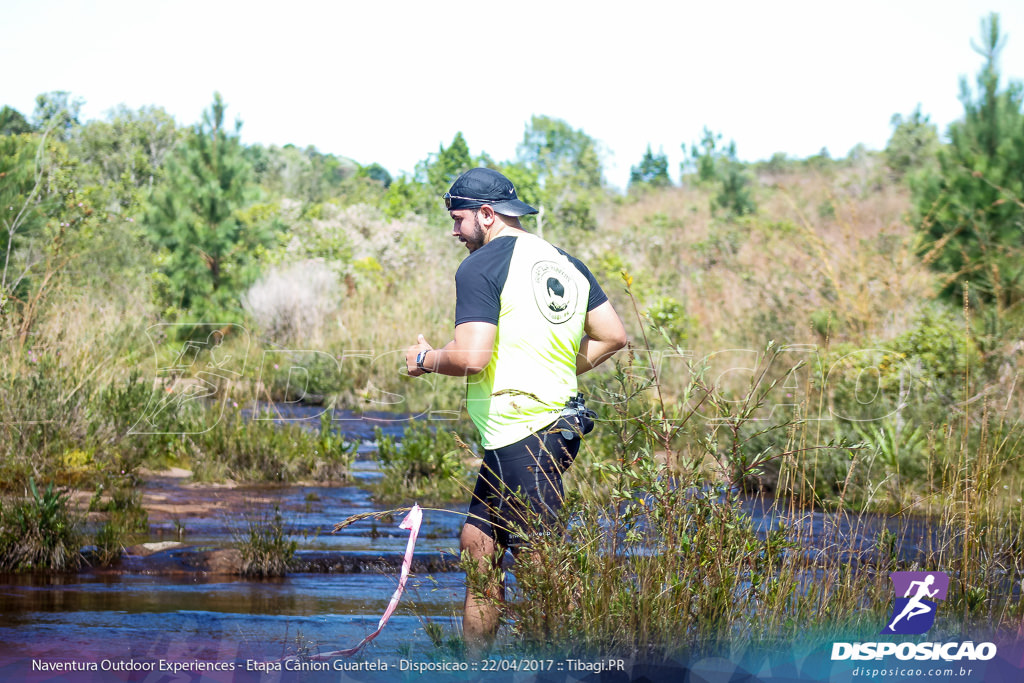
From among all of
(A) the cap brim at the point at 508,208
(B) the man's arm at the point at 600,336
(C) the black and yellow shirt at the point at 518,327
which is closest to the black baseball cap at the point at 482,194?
(A) the cap brim at the point at 508,208

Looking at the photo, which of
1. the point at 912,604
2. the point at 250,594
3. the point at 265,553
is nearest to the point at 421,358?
the point at 912,604

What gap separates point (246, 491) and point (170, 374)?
4.63 metres

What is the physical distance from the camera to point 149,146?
46.1 m

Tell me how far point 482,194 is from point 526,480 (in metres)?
A: 1.11

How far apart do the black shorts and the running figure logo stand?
53.1 inches

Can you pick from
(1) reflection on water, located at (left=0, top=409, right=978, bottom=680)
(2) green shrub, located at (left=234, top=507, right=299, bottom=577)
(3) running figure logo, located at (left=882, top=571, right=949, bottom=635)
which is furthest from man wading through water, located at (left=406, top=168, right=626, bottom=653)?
(2) green shrub, located at (left=234, top=507, right=299, bottom=577)

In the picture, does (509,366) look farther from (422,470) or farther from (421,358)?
(422,470)

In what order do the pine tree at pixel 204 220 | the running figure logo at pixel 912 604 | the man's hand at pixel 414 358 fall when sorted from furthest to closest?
the pine tree at pixel 204 220 < the running figure logo at pixel 912 604 < the man's hand at pixel 414 358

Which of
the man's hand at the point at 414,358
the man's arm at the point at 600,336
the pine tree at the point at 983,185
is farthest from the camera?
the pine tree at the point at 983,185

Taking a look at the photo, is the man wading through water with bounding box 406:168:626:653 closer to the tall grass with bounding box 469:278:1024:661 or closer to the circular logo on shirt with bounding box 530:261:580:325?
the circular logo on shirt with bounding box 530:261:580:325

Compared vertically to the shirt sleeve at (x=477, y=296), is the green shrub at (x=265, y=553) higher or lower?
lower

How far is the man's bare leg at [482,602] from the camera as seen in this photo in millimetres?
3471

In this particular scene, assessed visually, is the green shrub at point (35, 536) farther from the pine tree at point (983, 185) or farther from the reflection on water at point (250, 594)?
the pine tree at point (983, 185)

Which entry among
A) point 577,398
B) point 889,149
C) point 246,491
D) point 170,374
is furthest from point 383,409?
point 889,149
